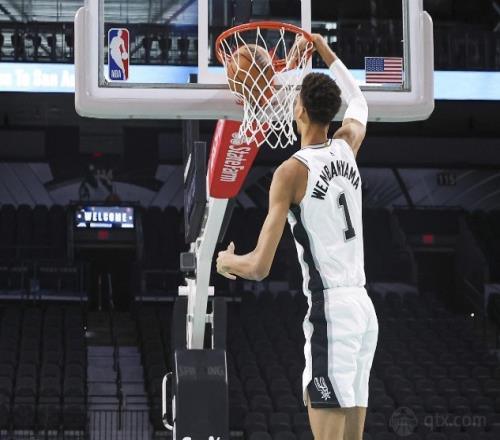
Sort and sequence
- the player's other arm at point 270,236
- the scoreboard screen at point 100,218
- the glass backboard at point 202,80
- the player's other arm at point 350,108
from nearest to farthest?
the player's other arm at point 270,236
the player's other arm at point 350,108
the glass backboard at point 202,80
the scoreboard screen at point 100,218

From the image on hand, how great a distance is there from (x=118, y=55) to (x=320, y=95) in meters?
1.99

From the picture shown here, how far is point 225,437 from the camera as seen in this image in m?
10.6

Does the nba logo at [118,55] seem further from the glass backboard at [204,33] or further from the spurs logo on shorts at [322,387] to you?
the spurs logo on shorts at [322,387]

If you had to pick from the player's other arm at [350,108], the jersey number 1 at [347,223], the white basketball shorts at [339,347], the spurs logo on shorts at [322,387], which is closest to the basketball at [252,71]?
the player's other arm at [350,108]

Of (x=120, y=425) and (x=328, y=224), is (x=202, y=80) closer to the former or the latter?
(x=328, y=224)

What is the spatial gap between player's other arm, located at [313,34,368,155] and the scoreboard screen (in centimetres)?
1669

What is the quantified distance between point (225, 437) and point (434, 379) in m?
6.49

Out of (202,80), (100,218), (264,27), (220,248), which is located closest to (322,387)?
(264,27)

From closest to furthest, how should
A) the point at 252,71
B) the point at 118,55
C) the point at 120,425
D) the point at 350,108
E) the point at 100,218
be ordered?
the point at 350,108, the point at 252,71, the point at 118,55, the point at 120,425, the point at 100,218

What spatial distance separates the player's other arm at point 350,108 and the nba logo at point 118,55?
57.4 inches

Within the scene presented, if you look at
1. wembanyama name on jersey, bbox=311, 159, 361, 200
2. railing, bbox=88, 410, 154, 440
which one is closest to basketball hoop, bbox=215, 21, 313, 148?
wembanyama name on jersey, bbox=311, 159, 361, 200

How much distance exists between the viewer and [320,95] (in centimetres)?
359

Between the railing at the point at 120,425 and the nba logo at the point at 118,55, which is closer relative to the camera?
the nba logo at the point at 118,55

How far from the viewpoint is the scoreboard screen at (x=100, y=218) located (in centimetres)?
2042
